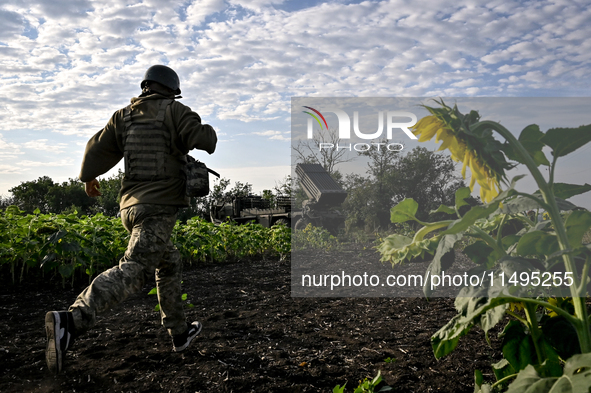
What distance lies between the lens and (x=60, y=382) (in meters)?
2.35

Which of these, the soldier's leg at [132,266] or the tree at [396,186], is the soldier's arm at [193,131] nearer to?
the soldier's leg at [132,266]

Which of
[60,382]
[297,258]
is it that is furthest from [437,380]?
[297,258]

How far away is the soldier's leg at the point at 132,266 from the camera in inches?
89.7

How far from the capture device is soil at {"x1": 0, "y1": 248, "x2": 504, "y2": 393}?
225cm

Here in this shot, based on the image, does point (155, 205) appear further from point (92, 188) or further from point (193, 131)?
point (92, 188)

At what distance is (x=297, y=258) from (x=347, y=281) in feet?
6.20

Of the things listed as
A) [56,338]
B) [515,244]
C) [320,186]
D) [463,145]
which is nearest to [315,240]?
[320,186]

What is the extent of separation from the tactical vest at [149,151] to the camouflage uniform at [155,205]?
0.02m

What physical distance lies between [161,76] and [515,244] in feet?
7.93

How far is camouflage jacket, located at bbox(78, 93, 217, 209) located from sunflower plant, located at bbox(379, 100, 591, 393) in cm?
167

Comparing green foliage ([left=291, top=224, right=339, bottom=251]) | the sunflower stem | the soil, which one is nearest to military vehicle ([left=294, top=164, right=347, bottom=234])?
green foliage ([left=291, top=224, right=339, bottom=251])

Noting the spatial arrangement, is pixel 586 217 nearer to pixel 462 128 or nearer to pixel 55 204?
pixel 462 128

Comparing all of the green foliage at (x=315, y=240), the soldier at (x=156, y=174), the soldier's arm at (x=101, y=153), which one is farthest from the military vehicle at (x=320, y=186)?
the soldier's arm at (x=101, y=153)

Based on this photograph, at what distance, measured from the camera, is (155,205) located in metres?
2.67
